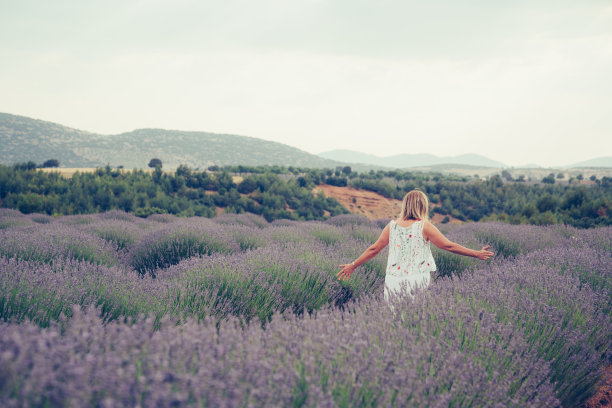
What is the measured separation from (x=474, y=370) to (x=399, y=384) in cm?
47

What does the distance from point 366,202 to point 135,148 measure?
78948mm

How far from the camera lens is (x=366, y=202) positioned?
24.3 m

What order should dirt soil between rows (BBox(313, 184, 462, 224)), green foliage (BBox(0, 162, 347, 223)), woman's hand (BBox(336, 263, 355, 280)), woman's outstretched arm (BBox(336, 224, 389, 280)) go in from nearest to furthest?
woman's outstretched arm (BBox(336, 224, 389, 280)) → woman's hand (BBox(336, 263, 355, 280)) → green foliage (BBox(0, 162, 347, 223)) → dirt soil between rows (BBox(313, 184, 462, 224))

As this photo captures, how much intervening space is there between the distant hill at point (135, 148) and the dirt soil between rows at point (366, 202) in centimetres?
5418

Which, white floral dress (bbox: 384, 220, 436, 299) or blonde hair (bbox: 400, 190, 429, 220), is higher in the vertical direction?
blonde hair (bbox: 400, 190, 429, 220)

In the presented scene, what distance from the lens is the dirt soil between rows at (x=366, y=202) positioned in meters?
22.5

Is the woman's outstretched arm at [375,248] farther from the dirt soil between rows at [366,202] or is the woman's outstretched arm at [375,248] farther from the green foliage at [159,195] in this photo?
the dirt soil between rows at [366,202]

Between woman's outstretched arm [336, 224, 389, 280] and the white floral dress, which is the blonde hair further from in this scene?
woman's outstretched arm [336, 224, 389, 280]

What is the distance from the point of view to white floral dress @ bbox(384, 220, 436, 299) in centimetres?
356

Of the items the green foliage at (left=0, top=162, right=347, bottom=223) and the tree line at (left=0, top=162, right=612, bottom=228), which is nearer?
the tree line at (left=0, top=162, right=612, bottom=228)

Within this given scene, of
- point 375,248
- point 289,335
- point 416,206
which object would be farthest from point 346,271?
point 289,335

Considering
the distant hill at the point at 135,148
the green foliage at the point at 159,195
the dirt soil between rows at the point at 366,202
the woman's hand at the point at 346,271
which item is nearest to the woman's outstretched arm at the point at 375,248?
the woman's hand at the point at 346,271

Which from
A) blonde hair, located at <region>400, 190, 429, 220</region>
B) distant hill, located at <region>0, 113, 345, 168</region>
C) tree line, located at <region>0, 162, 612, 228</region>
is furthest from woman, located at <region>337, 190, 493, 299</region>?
distant hill, located at <region>0, 113, 345, 168</region>

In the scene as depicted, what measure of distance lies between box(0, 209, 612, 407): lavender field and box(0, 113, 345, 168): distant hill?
71002 mm
